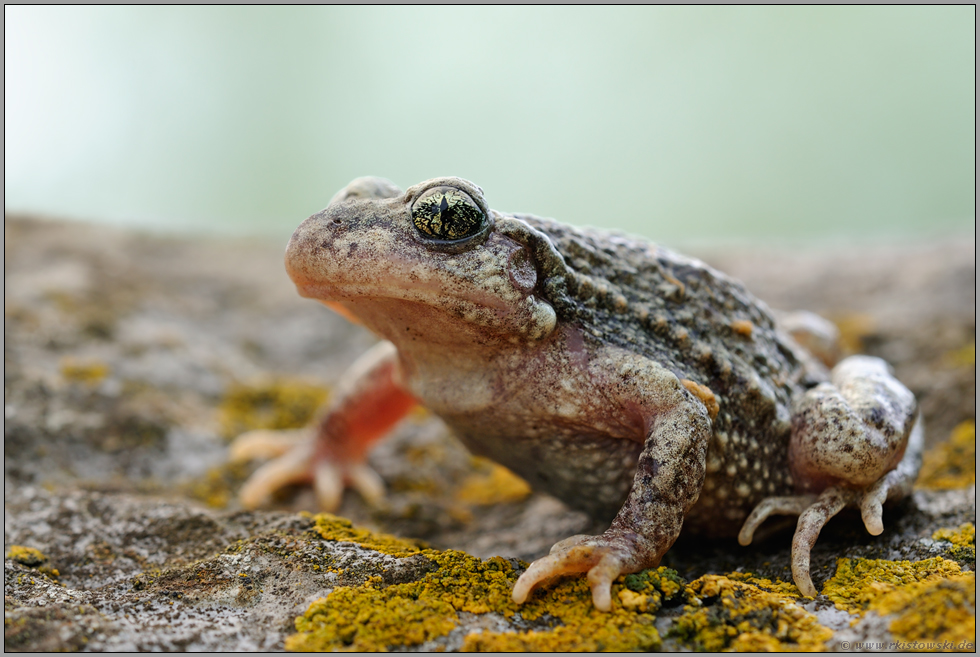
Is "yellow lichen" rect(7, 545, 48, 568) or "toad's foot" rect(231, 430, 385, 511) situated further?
"toad's foot" rect(231, 430, 385, 511)

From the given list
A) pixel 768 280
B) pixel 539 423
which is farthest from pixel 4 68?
pixel 768 280

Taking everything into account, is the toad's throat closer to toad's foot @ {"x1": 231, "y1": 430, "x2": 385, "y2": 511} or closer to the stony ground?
the stony ground

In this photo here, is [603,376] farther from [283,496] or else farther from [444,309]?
[283,496]

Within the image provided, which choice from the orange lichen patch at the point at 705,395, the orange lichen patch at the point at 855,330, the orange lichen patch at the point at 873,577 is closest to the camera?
the orange lichen patch at the point at 873,577

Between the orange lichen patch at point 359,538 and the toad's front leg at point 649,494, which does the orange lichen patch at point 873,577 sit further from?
the orange lichen patch at point 359,538

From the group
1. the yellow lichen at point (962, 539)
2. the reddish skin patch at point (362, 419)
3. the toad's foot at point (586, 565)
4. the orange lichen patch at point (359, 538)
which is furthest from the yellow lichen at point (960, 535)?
the reddish skin patch at point (362, 419)

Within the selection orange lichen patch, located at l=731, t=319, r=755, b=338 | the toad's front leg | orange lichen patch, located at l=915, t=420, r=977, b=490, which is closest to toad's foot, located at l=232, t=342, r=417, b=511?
the toad's front leg
